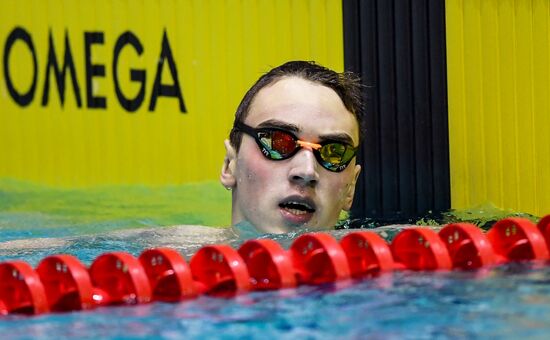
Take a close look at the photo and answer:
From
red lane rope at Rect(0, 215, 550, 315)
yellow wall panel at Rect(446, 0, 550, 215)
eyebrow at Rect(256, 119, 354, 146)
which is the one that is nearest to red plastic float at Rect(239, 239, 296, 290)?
red lane rope at Rect(0, 215, 550, 315)

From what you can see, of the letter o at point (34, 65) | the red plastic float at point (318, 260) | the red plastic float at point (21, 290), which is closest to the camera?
the red plastic float at point (21, 290)

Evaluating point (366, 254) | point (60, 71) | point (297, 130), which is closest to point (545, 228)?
point (366, 254)

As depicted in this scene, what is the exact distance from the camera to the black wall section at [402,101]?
559 cm

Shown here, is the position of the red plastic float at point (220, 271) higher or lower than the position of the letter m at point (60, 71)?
lower

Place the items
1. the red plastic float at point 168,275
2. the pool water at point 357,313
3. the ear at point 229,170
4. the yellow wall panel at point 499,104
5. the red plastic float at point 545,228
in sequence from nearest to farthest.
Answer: the pool water at point 357,313 < the red plastic float at point 168,275 < the red plastic float at point 545,228 < the ear at point 229,170 < the yellow wall panel at point 499,104

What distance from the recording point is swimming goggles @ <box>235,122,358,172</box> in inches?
130

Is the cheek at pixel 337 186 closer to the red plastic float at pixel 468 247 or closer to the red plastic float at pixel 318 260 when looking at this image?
the red plastic float at pixel 468 247

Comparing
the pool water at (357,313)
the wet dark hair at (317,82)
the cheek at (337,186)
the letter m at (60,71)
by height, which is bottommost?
the pool water at (357,313)

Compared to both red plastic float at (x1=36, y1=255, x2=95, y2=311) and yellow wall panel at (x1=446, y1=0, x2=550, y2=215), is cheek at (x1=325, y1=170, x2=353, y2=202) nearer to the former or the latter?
red plastic float at (x1=36, y1=255, x2=95, y2=311)

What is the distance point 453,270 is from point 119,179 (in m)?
2.83

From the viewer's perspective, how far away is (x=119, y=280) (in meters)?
2.50

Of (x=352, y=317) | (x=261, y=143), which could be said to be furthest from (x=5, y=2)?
(x=352, y=317)

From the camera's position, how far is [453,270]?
2.69m

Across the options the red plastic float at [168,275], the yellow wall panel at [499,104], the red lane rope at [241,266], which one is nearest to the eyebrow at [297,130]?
the red lane rope at [241,266]
